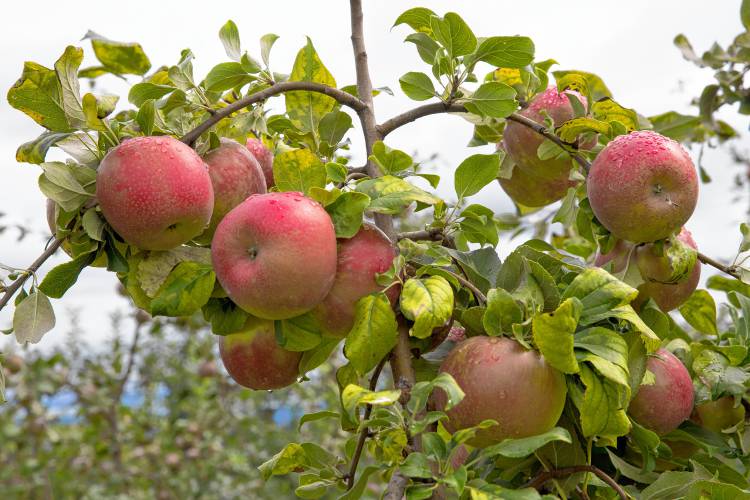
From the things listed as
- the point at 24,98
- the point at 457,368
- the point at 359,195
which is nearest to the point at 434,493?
the point at 457,368

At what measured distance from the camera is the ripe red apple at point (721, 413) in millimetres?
→ 1110

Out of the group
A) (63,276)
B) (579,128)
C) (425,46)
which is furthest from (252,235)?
(579,128)

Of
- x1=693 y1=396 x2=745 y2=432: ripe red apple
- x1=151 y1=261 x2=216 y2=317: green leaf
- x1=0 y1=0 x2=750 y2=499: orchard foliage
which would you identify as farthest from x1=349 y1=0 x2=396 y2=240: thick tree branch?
x1=693 y1=396 x2=745 y2=432: ripe red apple

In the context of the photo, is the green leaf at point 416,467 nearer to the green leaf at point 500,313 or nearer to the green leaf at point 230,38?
the green leaf at point 500,313

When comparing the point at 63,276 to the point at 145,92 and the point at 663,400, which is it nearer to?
the point at 145,92

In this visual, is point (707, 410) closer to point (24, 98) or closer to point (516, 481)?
point (516, 481)

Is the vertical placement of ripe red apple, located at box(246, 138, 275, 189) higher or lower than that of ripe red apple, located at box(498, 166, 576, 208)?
higher

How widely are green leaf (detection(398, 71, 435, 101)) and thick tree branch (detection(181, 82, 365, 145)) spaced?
6cm

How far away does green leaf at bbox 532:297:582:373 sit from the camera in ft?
2.55

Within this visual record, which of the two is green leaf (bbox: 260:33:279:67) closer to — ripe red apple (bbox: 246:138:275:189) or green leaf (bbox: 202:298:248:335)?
ripe red apple (bbox: 246:138:275:189)

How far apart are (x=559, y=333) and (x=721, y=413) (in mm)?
463

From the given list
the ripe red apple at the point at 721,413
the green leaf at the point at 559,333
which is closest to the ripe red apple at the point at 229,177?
the green leaf at the point at 559,333

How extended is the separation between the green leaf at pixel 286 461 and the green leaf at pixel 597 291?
0.40 meters

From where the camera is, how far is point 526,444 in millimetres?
772
